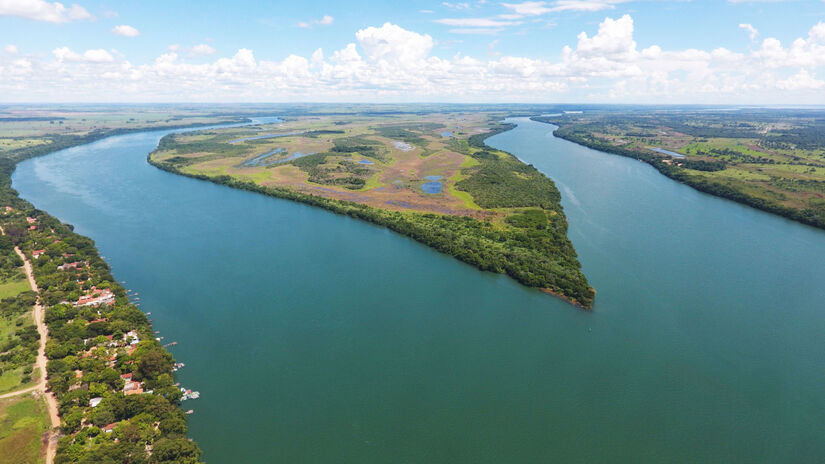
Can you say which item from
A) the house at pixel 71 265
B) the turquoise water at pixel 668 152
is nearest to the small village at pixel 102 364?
the house at pixel 71 265

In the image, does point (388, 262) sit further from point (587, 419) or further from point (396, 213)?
point (587, 419)

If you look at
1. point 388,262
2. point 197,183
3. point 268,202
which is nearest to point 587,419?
point 388,262

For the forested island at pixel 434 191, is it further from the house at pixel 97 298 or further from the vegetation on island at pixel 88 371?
the house at pixel 97 298

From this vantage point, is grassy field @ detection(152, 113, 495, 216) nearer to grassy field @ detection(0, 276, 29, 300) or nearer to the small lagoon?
the small lagoon

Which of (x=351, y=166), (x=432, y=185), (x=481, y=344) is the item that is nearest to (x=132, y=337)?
(x=481, y=344)

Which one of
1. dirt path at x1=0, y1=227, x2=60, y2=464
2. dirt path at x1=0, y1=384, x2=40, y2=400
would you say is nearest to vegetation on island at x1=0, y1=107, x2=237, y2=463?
dirt path at x1=0, y1=227, x2=60, y2=464
